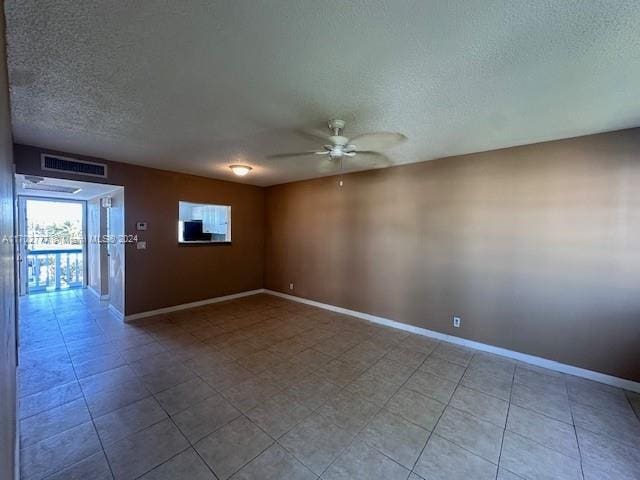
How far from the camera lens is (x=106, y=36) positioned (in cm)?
144

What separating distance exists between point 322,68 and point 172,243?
4.16 meters

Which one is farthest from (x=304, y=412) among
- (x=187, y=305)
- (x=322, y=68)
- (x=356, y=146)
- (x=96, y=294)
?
(x=96, y=294)

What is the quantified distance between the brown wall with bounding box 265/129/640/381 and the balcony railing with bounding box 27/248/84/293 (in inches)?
257

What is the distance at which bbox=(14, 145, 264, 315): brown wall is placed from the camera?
418 cm

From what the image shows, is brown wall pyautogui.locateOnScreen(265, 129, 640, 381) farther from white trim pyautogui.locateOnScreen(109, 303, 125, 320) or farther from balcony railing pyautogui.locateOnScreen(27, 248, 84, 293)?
balcony railing pyautogui.locateOnScreen(27, 248, 84, 293)

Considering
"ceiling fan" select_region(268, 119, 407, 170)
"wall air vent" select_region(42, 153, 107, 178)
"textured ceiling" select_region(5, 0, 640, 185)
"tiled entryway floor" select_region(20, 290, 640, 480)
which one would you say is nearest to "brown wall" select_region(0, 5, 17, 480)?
"textured ceiling" select_region(5, 0, 640, 185)

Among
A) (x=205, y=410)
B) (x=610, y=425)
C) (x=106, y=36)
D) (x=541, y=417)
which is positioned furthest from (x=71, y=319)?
(x=610, y=425)

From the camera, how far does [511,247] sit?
10.3 feet

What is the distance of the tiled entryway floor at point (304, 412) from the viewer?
5.57ft

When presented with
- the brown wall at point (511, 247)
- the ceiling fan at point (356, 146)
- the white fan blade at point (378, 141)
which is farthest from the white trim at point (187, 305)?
the white fan blade at point (378, 141)

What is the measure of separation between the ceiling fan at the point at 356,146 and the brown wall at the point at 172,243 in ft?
7.28

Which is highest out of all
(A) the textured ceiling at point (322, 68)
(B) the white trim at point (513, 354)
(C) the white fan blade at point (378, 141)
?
(A) the textured ceiling at point (322, 68)

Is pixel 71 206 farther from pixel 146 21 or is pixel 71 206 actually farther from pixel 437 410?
pixel 437 410

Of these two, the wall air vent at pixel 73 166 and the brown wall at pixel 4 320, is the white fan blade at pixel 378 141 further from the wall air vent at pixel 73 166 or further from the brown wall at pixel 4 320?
the wall air vent at pixel 73 166
